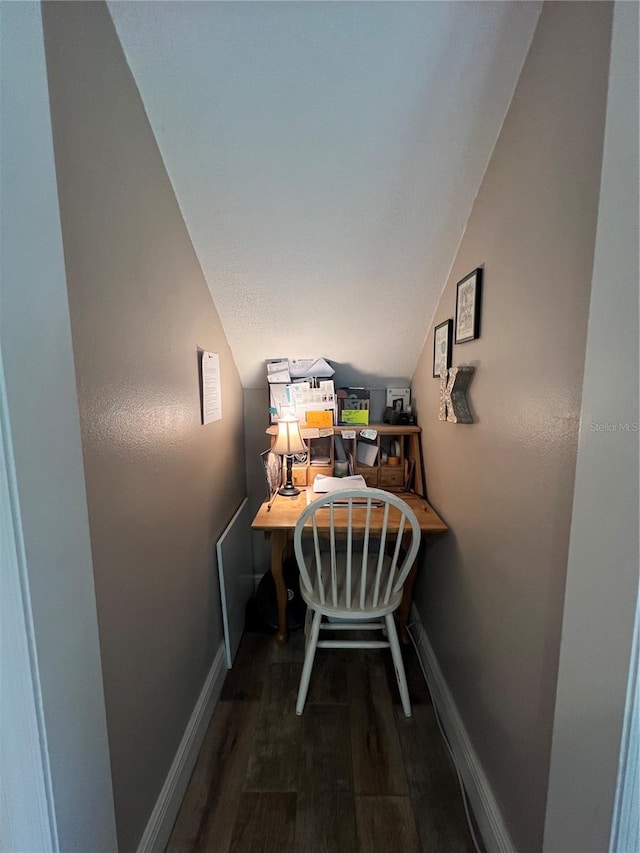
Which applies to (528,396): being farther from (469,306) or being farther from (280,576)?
(280,576)

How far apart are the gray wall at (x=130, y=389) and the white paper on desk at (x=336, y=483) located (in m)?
0.77

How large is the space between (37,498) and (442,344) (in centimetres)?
146

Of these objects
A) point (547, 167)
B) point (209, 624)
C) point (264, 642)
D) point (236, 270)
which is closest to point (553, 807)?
point (209, 624)

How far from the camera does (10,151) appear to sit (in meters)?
0.53

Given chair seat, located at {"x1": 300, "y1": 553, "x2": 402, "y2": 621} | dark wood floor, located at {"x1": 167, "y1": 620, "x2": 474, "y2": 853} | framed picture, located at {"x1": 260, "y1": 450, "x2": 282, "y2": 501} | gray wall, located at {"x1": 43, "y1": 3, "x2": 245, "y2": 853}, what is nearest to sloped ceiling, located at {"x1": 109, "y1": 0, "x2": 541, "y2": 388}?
gray wall, located at {"x1": 43, "y1": 3, "x2": 245, "y2": 853}

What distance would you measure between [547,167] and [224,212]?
989 millimetres

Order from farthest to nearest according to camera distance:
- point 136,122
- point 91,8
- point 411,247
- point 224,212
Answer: point 411,247
point 224,212
point 136,122
point 91,8

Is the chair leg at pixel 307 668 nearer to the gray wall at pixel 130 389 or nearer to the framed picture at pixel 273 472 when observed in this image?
the gray wall at pixel 130 389

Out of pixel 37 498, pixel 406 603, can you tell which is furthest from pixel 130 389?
pixel 406 603

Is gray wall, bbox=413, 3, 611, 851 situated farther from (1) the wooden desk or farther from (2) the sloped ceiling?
(1) the wooden desk

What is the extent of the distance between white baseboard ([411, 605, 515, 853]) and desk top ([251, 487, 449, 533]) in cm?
63

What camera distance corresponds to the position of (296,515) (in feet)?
5.36

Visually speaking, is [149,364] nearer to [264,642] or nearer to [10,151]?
[10,151]

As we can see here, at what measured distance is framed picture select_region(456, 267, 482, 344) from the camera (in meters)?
1.13
